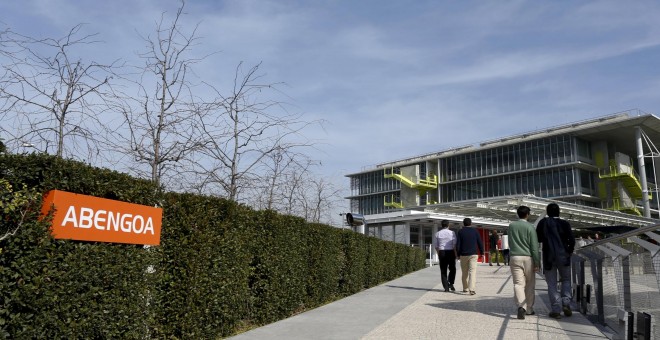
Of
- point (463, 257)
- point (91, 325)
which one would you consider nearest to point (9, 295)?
point (91, 325)

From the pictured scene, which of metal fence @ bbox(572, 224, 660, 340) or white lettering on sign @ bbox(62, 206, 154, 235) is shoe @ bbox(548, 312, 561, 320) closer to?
metal fence @ bbox(572, 224, 660, 340)

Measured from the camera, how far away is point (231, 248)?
6.98m

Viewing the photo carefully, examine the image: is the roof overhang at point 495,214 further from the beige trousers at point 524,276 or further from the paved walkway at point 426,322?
the beige trousers at point 524,276

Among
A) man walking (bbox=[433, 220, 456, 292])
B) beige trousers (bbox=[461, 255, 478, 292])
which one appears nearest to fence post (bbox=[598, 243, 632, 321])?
beige trousers (bbox=[461, 255, 478, 292])

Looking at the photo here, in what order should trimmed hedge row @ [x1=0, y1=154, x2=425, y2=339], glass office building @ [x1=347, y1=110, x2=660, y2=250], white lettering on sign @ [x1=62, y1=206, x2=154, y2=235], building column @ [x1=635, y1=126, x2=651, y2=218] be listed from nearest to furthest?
trimmed hedge row @ [x1=0, y1=154, x2=425, y2=339] < white lettering on sign @ [x1=62, y1=206, x2=154, y2=235] < building column @ [x1=635, y1=126, x2=651, y2=218] < glass office building @ [x1=347, y1=110, x2=660, y2=250]

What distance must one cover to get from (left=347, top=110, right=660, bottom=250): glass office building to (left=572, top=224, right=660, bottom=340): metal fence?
38.3 metres

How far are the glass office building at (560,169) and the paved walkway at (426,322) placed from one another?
3687 centimetres

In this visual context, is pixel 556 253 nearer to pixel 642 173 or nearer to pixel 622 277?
pixel 622 277

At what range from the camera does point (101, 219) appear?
15.8 feet

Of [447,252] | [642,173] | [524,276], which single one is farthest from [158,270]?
[642,173]

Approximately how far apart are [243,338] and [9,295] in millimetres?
3489

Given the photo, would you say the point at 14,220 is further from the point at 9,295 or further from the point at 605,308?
the point at 605,308

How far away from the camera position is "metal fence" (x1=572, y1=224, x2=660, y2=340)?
489 centimetres

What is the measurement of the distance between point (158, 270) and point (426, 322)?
4415 mm
